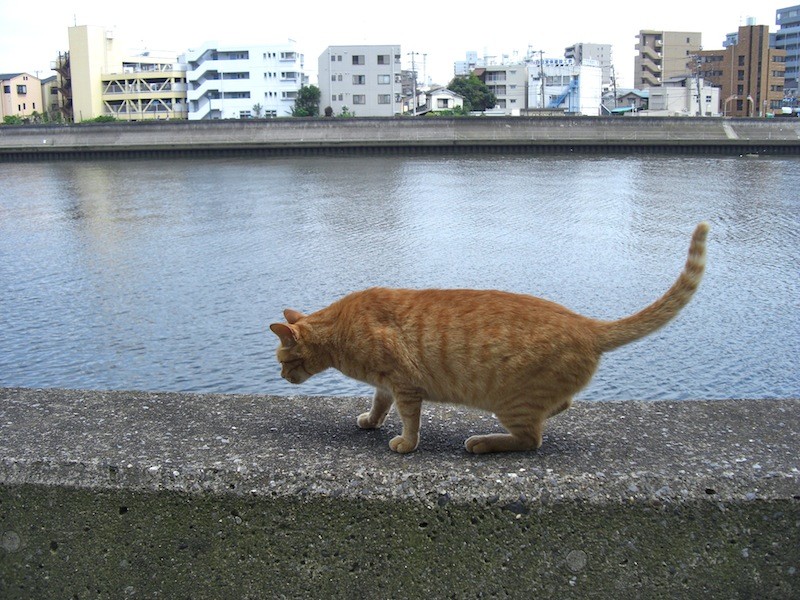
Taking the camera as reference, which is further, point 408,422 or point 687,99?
point 687,99

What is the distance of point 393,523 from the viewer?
7.04 feet

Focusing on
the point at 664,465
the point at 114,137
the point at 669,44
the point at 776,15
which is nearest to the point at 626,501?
the point at 664,465

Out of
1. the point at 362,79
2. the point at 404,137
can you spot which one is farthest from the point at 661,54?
the point at 404,137

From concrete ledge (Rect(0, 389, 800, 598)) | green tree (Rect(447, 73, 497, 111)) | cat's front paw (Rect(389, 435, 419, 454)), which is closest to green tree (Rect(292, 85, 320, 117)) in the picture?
green tree (Rect(447, 73, 497, 111))

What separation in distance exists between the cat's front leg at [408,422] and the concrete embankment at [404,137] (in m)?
49.5

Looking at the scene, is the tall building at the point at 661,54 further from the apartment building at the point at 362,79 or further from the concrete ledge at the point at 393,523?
the concrete ledge at the point at 393,523

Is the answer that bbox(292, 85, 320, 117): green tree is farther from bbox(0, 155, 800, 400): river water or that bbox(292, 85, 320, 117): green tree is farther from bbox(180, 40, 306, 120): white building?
bbox(0, 155, 800, 400): river water

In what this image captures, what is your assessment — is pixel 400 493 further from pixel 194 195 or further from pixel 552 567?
pixel 194 195

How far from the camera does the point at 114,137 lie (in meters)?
54.0

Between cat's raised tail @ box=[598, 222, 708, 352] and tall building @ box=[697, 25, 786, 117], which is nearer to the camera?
cat's raised tail @ box=[598, 222, 708, 352]

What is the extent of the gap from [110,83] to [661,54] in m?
64.3

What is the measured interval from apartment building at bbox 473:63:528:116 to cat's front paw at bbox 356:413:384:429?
279 feet

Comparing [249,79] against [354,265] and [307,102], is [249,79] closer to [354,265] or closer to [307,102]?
[307,102]

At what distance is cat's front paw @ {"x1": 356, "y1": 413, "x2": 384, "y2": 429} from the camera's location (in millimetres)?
2908
